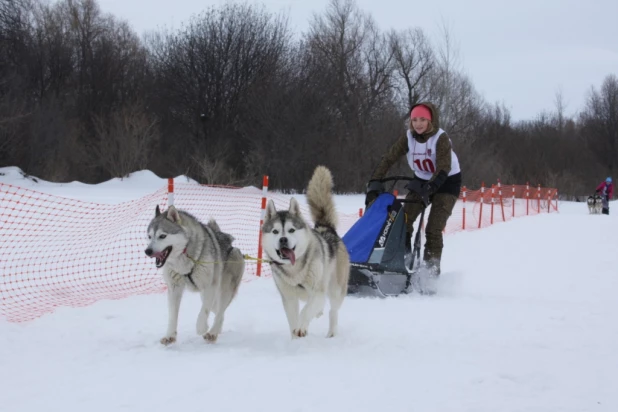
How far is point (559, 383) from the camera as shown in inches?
113

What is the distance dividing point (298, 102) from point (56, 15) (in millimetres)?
17232

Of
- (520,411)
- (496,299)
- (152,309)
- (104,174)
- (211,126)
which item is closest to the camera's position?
(520,411)

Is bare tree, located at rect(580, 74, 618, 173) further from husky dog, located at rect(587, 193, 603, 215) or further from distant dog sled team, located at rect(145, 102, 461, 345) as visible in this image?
distant dog sled team, located at rect(145, 102, 461, 345)

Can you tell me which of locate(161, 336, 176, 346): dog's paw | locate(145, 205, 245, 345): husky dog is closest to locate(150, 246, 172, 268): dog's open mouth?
locate(145, 205, 245, 345): husky dog

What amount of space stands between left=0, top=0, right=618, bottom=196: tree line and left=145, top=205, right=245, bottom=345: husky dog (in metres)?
18.5

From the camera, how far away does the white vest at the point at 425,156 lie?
17.9ft

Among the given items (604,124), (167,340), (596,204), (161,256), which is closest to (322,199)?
(161,256)

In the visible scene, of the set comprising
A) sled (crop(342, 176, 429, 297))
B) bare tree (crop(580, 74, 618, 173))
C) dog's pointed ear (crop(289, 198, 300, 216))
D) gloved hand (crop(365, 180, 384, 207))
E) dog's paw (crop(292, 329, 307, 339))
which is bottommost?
dog's paw (crop(292, 329, 307, 339))

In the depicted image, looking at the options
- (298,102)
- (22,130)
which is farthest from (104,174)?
(298,102)

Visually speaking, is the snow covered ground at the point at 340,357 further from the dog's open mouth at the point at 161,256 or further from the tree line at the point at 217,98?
the tree line at the point at 217,98

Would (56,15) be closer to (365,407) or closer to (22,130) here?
(22,130)

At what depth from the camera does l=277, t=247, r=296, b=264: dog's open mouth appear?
375 centimetres

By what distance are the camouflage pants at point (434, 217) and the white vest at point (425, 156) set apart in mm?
247

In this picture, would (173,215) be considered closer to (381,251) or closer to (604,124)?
(381,251)
